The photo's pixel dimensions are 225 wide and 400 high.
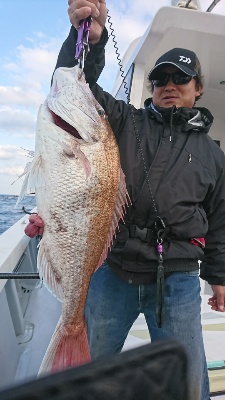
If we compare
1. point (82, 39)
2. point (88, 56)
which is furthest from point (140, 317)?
point (82, 39)

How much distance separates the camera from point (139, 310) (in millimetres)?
2076

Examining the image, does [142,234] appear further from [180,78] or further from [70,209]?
[180,78]

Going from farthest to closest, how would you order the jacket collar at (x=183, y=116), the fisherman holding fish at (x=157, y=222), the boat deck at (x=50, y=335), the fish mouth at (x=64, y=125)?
the boat deck at (x=50, y=335) < the jacket collar at (x=183, y=116) < the fisherman holding fish at (x=157, y=222) < the fish mouth at (x=64, y=125)

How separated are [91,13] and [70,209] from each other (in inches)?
36.4

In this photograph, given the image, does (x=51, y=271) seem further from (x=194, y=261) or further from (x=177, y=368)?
(x=177, y=368)

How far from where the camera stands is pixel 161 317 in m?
1.91

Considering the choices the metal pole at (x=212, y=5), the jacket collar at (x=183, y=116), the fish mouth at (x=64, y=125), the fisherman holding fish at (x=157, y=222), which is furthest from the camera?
the metal pole at (x=212, y=5)

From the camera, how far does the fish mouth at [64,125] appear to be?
183 centimetres

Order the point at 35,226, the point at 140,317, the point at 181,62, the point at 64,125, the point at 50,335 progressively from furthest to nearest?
1. the point at 140,317
2. the point at 50,335
3. the point at 181,62
4. the point at 64,125
5. the point at 35,226

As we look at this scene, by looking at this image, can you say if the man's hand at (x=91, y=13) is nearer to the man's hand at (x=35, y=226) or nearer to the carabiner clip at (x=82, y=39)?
the carabiner clip at (x=82, y=39)

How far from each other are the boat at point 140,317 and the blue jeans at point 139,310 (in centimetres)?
60

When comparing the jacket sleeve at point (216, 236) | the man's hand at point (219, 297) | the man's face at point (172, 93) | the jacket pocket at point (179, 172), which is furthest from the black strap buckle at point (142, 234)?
the man's face at point (172, 93)

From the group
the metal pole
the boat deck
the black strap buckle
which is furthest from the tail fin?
the metal pole

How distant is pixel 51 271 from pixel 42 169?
19.5 inches
